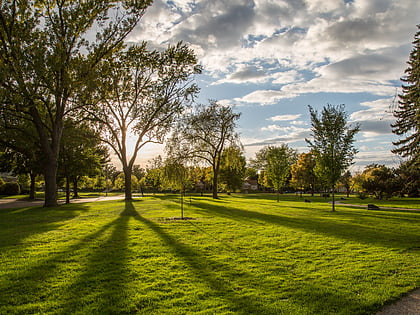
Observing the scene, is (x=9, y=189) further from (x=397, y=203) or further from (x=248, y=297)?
(x=397, y=203)

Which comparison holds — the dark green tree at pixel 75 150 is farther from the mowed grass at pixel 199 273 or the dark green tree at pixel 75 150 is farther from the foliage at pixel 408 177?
the foliage at pixel 408 177

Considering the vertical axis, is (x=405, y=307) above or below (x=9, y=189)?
above

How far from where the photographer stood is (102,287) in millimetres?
5168

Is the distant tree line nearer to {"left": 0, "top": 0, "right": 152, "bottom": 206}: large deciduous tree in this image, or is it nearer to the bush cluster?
{"left": 0, "top": 0, "right": 152, "bottom": 206}: large deciduous tree

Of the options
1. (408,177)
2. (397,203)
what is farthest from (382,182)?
(397,203)

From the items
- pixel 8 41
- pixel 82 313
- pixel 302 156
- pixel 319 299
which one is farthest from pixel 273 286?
pixel 302 156

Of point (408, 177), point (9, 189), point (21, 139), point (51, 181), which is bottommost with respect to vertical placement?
point (9, 189)

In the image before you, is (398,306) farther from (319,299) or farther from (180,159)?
(180,159)

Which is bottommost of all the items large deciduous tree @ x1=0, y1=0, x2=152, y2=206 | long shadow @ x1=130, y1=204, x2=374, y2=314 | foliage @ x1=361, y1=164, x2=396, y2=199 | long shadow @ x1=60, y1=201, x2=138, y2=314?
long shadow @ x1=130, y1=204, x2=374, y2=314

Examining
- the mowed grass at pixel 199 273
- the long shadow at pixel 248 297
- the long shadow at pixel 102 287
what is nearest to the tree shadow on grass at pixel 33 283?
the mowed grass at pixel 199 273

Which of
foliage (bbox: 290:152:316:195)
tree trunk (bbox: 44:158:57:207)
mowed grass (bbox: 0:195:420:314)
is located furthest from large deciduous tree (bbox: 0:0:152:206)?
foliage (bbox: 290:152:316:195)

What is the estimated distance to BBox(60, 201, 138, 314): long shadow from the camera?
436cm

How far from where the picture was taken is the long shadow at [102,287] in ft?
14.3

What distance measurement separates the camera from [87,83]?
20.5 m
